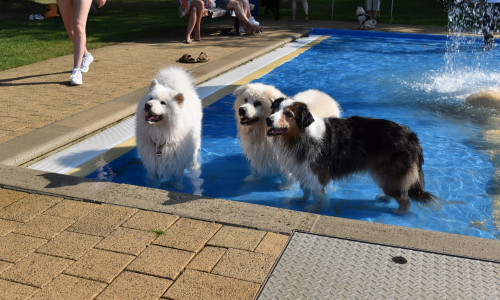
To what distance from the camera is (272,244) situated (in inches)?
Result: 137

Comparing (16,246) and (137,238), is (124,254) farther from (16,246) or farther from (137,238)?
(16,246)

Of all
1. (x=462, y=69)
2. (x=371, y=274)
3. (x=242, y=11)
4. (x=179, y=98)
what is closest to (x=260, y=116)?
(x=179, y=98)

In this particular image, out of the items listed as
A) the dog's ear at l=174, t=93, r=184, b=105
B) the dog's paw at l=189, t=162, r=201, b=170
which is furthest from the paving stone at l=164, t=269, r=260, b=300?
the dog's paw at l=189, t=162, r=201, b=170

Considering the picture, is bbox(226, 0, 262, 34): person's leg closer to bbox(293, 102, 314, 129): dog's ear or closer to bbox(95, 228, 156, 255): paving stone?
bbox(293, 102, 314, 129): dog's ear

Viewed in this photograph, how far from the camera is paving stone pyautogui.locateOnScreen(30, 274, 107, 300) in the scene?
290 cm

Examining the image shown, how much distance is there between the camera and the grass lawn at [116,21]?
11773mm

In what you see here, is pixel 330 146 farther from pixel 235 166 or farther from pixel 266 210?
pixel 235 166

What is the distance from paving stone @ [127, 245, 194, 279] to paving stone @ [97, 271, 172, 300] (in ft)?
0.20

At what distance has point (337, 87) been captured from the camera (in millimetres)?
9680

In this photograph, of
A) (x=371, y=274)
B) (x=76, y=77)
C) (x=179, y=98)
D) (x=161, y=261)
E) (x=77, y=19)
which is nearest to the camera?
(x=371, y=274)

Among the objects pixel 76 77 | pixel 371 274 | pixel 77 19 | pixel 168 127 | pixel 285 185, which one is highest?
pixel 77 19

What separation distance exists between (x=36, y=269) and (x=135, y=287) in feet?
2.29

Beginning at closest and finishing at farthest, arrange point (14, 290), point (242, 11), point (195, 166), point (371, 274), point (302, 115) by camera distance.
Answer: point (14, 290)
point (371, 274)
point (302, 115)
point (195, 166)
point (242, 11)

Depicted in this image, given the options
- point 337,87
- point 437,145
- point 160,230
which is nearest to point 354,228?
point 160,230
